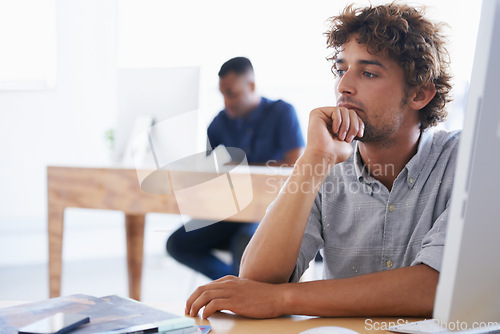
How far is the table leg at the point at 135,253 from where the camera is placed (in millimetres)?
2508

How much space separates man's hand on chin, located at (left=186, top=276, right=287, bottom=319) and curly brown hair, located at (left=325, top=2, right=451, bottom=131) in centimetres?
62

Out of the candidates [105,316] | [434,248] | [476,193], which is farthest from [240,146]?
[476,193]

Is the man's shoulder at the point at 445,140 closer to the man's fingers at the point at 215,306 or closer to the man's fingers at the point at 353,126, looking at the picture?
the man's fingers at the point at 353,126

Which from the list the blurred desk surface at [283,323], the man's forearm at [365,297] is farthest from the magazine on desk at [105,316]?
the man's forearm at [365,297]

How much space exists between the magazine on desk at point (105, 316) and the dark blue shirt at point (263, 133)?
157cm

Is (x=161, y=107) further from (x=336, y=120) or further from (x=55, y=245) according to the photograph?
(x=336, y=120)

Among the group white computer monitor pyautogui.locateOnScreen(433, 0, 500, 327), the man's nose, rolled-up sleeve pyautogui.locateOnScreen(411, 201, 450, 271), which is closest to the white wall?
the man's nose

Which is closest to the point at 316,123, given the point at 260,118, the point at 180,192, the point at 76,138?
the point at 180,192

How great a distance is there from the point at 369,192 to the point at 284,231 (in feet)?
0.74

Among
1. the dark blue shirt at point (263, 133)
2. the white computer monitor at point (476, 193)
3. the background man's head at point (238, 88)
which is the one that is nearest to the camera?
the white computer monitor at point (476, 193)

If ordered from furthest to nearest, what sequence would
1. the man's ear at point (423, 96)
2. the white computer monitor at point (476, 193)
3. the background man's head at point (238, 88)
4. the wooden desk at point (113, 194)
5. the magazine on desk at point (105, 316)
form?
the background man's head at point (238, 88) < the wooden desk at point (113, 194) < the man's ear at point (423, 96) < the magazine on desk at point (105, 316) < the white computer monitor at point (476, 193)

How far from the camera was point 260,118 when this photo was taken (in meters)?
2.36

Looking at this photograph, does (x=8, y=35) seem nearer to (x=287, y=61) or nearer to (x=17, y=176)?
(x=17, y=176)

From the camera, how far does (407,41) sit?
47.0 inches
